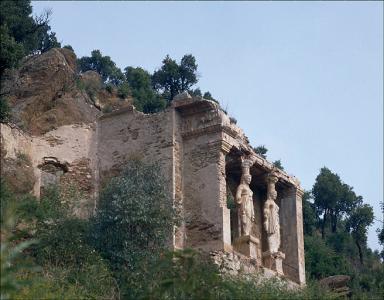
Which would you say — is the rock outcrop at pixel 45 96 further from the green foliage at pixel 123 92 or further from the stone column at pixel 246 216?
the green foliage at pixel 123 92

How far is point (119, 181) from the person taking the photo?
757 inches

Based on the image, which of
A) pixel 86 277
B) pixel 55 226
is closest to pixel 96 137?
pixel 55 226

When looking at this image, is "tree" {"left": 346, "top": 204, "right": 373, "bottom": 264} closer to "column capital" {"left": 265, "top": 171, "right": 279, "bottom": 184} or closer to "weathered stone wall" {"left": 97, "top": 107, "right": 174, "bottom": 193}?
"column capital" {"left": 265, "top": 171, "right": 279, "bottom": 184}

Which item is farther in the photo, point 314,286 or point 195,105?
point 195,105

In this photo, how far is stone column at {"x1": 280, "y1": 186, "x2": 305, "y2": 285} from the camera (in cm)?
2214

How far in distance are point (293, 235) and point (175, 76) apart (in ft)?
43.9

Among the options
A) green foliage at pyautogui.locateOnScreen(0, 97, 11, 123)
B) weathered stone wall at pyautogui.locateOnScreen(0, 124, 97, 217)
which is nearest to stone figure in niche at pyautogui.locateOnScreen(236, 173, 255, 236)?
weathered stone wall at pyautogui.locateOnScreen(0, 124, 97, 217)

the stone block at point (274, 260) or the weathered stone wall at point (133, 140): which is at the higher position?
the weathered stone wall at point (133, 140)

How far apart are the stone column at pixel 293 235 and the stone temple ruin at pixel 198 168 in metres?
0.03

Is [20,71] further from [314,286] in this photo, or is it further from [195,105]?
[314,286]

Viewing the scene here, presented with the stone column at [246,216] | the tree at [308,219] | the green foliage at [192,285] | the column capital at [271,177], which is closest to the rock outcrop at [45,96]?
the stone column at [246,216]

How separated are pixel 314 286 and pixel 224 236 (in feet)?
8.66

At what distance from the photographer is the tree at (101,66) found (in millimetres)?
37062

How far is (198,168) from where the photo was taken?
2008 centimetres
